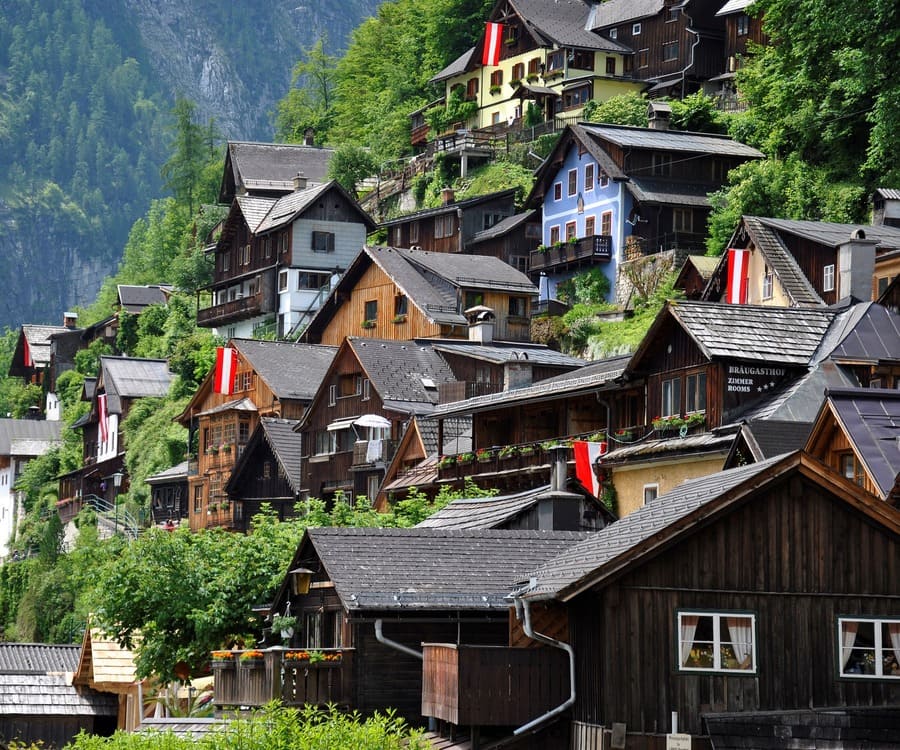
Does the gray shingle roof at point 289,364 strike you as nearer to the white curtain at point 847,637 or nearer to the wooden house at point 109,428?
the wooden house at point 109,428

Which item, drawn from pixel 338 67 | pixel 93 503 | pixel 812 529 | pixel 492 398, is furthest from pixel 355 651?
pixel 338 67

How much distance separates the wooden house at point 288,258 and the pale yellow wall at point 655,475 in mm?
47056

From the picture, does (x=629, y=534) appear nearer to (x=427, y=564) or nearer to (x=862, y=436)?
(x=862, y=436)

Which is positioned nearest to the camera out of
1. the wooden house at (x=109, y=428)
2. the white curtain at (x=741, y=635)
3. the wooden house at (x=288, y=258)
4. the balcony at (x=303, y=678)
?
the white curtain at (x=741, y=635)

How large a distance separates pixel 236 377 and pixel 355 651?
45059 mm

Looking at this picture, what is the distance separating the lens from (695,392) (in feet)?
152

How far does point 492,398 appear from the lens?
5709 cm

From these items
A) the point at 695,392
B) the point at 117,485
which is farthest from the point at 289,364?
the point at 695,392

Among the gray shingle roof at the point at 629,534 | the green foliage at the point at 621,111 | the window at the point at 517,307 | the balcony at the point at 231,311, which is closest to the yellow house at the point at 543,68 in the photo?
the green foliage at the point at 621,111

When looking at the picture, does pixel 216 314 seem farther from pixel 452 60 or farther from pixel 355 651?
pixel 355 651

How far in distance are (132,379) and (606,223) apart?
1343 inches

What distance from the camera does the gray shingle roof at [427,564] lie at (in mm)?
34531

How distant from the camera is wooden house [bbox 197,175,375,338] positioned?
9612cm

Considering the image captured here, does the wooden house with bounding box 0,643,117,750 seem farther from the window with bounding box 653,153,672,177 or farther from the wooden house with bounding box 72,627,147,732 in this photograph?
the window with bounding box 653,153,672,177
